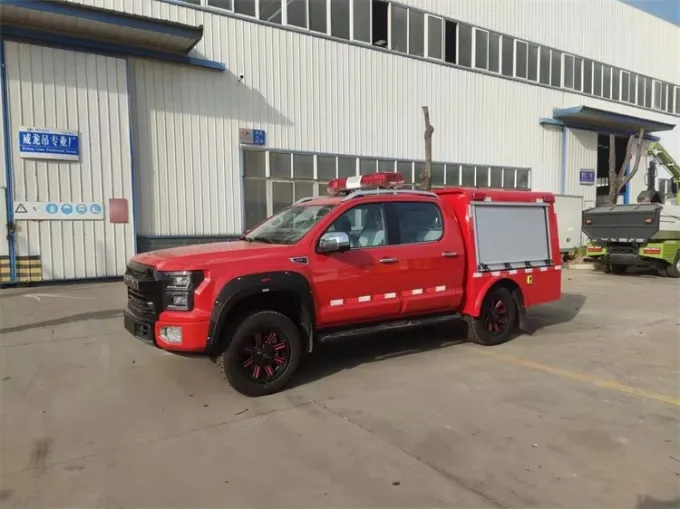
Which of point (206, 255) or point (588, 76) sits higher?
point (588, 76)

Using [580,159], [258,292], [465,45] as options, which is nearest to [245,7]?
[465,45]

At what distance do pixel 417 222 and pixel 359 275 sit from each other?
46.0 inches

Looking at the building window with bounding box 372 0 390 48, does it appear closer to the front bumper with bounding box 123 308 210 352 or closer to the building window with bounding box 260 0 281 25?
the building window with bounding box 260 0 281 25

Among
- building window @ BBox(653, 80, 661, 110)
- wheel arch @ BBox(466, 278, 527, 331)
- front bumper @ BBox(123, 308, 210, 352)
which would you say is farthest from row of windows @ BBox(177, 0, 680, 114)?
front bumper @ BBox(123, 308, 210, 352)

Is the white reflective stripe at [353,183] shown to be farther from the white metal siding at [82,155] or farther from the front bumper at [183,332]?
the white metal siding at [82,155]

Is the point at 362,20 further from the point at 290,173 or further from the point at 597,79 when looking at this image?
the point at 597,79

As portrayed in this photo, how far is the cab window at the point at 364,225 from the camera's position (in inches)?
221

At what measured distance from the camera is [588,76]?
2473cm

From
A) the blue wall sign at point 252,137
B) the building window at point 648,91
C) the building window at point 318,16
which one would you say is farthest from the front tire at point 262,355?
the building window at point 648,91

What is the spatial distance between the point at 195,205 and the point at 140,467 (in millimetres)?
11028

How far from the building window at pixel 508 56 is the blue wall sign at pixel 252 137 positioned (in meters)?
11.4

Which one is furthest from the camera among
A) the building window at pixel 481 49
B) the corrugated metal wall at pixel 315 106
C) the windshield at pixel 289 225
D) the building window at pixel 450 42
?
the building window at pixel 481 49

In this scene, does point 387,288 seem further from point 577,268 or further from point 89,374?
point 577,268

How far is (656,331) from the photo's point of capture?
779cm
